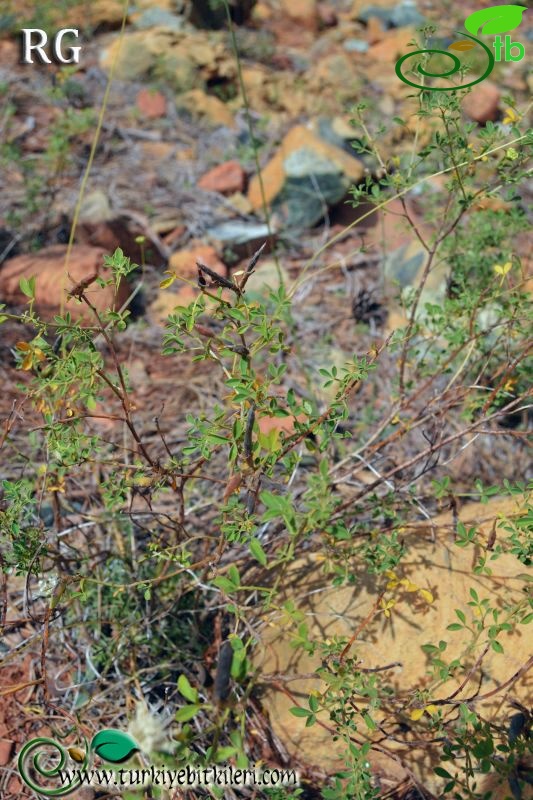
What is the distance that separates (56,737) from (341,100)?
5511 millimetres

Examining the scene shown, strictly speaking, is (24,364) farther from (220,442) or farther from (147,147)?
(147,147)

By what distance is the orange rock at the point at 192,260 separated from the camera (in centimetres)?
416

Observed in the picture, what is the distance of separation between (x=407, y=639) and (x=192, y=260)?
2.62 metres

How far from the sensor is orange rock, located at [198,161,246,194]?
4.92m

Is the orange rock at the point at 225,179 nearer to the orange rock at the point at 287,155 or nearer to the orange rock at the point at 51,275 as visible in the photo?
the orange rock at the point at 287,155

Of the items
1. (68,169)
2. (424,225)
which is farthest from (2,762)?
(68,169)

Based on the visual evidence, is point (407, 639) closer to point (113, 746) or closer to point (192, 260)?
point (113, 746)

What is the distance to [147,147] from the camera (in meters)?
5.41

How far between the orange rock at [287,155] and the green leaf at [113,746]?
3568mm

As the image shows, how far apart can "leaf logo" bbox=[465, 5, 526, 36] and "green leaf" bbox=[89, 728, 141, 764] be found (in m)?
3.04

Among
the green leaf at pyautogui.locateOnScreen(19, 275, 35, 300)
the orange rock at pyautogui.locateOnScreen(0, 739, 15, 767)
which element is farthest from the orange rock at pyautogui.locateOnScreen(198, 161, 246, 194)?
the orange rock at pyautogui.locateOnScreen(0, 739, 15, 767)

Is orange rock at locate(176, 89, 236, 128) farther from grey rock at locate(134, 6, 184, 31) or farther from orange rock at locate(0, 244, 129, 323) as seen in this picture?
orange rock at locate(0, 244, 129, 323)

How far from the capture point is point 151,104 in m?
5.85

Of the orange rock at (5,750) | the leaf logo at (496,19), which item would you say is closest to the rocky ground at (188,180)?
the orange rock at (5,750)
